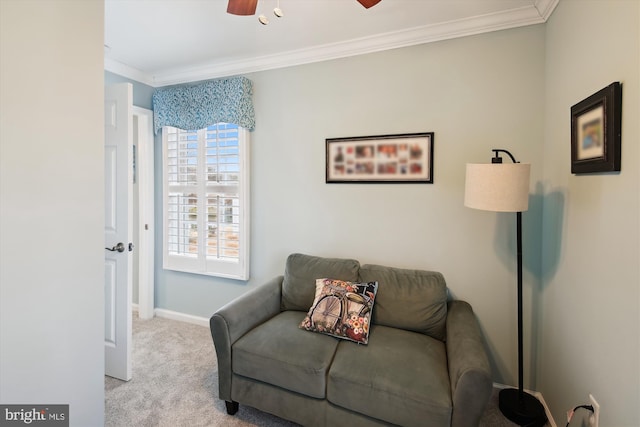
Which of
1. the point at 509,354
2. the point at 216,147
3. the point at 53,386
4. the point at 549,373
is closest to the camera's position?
the point at 53,386

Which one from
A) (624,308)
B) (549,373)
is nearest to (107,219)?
(624,308)

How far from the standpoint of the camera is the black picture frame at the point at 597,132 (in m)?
1.26

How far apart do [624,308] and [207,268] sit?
3.04 m

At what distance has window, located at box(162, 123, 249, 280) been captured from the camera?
299cm

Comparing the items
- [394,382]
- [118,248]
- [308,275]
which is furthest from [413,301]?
[118,248]

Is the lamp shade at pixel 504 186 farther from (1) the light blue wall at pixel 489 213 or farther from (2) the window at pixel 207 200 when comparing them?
(2) the window at pixel 207 200

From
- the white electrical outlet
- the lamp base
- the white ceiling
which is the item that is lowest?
the lamp base

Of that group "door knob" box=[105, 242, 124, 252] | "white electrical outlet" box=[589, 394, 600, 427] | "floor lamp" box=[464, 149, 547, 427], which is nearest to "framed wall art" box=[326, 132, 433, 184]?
"floor lamp" box=[464, 149, 547, 427]

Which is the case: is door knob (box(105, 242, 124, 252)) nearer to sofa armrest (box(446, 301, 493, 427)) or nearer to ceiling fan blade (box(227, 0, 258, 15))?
ceiling fan blade (box(227, 0, 258, 15))

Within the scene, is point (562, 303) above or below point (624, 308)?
below

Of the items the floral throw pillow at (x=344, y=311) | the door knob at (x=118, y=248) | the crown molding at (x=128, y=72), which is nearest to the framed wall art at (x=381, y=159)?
the floral throw pillow at (x=344, y=311)

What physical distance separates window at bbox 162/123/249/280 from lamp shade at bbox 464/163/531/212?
2.01 meters

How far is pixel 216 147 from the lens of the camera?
3080mm

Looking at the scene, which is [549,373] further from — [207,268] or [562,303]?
[207,268]
